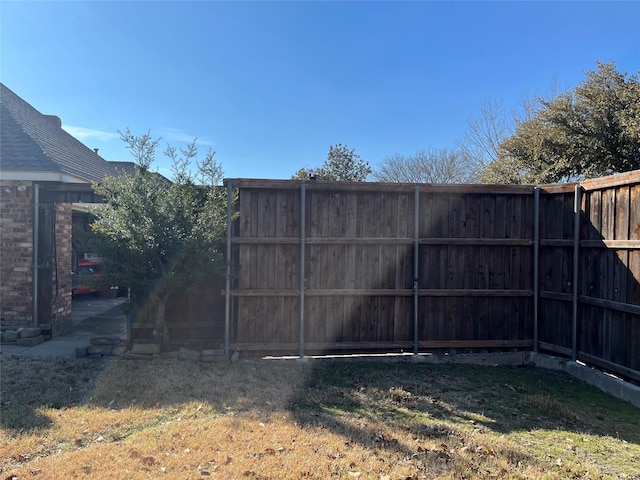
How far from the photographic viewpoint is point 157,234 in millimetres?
5008

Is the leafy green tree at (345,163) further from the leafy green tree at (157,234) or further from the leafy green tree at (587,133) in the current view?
the leafy green tree at (157,234)

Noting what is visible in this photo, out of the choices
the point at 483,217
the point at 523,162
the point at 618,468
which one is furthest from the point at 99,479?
the point at 523,162

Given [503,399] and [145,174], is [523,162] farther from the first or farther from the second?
[145,174]

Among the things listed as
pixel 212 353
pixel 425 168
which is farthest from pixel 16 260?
pixel 425 168

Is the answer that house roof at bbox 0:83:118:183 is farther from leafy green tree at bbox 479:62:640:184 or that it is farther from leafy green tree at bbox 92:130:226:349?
leafy green tree at bbox 479:62:640:184

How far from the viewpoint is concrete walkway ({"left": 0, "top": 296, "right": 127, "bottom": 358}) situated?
5654 mm

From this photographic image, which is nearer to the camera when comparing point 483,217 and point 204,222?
point 204,222

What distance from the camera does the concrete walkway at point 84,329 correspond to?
5654mm

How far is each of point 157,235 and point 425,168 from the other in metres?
22.2

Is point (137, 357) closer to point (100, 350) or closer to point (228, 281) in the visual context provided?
point (100, 350)

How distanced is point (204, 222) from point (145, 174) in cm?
103

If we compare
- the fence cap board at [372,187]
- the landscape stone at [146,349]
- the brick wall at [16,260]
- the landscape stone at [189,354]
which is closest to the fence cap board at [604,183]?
the fence cap board at [372,187]

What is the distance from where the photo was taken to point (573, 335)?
5188 mm

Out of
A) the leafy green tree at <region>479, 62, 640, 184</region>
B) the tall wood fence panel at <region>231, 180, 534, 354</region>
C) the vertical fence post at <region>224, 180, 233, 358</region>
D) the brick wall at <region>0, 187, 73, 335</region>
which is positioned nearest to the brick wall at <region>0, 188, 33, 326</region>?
the brick wall at <region>0, 187, 73, 335</region>
